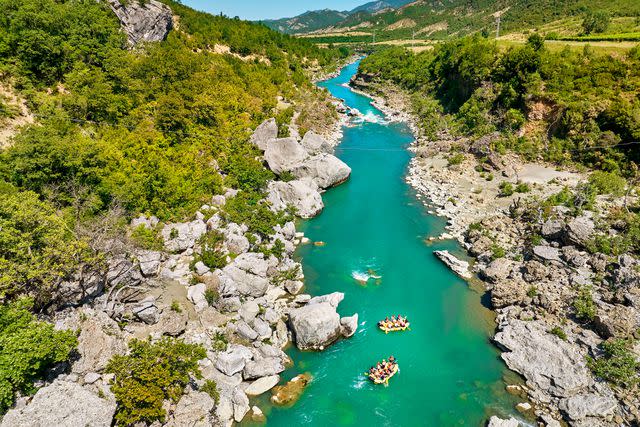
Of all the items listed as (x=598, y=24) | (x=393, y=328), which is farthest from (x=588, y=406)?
(x=598, y=24)

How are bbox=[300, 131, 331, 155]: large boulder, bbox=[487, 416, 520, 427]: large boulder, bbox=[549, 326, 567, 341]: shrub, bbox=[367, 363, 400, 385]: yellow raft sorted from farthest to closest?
bbox=[300, 131, 331, 155]: large boulder < bbox=[549, 326, 567, 341]: shrub < bbox=[367, 363, 400, 385]: yellow raft < bbox=[487, 416, 520, 427]: large boulder

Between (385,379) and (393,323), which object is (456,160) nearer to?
(393,323)

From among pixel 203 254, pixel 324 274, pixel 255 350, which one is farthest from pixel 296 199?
pixel 255 350

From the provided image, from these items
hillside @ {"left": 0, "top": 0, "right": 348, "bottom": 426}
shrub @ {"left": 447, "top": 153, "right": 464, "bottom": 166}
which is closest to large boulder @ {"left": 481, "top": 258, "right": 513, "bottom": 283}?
hillside @ {"left": 0, "top": 0, "right": 348, "bottom": 426}

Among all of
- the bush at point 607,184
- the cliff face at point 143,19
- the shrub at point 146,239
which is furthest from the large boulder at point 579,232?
the cliff face at point 143,19

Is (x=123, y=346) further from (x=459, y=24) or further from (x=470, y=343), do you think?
(x=459, y=24)

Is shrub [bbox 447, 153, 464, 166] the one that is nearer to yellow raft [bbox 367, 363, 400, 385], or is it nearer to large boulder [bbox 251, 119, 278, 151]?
large boulder [bbox 251, 119, 278, 151]

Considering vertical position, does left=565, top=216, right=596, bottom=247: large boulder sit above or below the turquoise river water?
above

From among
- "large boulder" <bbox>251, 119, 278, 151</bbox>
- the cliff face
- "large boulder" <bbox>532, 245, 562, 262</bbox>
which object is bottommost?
"large boulder" <bbox>532, 245, 562, 262</bbox>

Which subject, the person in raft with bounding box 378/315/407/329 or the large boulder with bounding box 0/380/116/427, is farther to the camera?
the person in raft with bounding box 378/315/407/329
